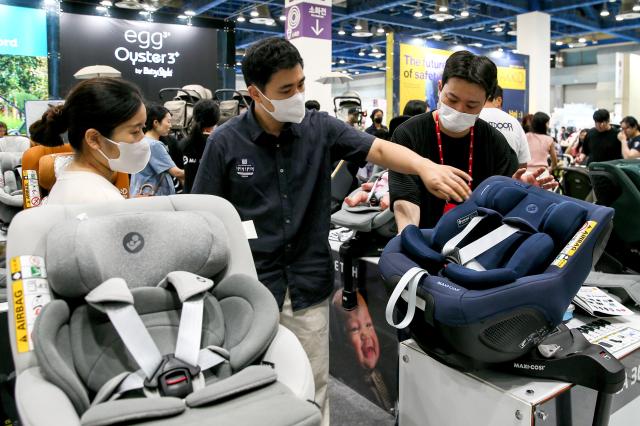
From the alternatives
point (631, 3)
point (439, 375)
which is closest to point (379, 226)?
point (439, 375)

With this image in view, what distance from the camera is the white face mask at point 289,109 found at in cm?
181

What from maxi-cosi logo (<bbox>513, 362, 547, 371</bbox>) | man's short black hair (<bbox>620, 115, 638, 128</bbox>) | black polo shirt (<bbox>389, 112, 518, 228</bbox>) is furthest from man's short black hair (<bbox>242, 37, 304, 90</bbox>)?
man's short black hair (<bbox>620, 115, 638, 128</bbox>)

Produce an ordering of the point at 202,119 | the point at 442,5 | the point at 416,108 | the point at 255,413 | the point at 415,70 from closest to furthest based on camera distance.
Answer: the point at 255,413 → the point at 202,119 → the point at 416,108 → the point at 415,70 → the point at 442,5

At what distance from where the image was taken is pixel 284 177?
185cm

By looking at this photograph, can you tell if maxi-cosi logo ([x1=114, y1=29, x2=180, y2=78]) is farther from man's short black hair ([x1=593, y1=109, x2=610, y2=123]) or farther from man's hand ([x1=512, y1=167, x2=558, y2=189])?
man's hand ([x1=512, y1=167, x2=558, y2=189])

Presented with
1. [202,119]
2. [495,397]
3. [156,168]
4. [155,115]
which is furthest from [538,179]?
[155,115]

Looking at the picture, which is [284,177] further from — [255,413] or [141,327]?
[255,413]

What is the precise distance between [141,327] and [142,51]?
7.43 m

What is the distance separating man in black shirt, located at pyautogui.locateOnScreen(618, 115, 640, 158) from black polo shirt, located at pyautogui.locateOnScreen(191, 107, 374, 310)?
516cm

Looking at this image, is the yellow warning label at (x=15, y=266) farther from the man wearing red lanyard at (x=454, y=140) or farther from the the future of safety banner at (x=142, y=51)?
the the future of safety banner at (x=142, y=51)

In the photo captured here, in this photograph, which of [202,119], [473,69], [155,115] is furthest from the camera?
[155,115]

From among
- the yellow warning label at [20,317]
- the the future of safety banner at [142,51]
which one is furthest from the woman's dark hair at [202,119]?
the the future of safety banner at [142,51]

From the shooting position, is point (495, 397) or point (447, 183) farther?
point (447, 183)

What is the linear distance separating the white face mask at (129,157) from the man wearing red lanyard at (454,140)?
88 cm
